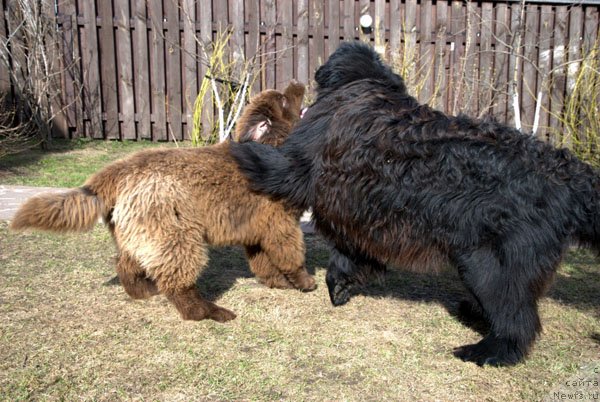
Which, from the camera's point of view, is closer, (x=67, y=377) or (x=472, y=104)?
(x=67, y=377)

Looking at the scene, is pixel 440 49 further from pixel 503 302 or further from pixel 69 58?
pixel 503 302

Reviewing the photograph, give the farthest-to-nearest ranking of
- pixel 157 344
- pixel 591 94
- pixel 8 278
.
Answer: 1. pixel 591 94
2. pixel 8 278
3. pixel 157 344

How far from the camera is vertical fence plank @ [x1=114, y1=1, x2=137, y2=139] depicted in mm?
8914

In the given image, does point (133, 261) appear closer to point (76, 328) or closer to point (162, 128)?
point (76, 328)

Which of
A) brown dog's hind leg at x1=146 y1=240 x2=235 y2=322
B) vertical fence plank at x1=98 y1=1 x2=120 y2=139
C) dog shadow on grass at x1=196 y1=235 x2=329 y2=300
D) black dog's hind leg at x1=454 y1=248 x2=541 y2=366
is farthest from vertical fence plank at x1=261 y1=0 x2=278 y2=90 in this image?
black dog's hind leg at x1=454 y1=248 x2=541 y2=366

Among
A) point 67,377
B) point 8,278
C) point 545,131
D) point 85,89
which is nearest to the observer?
point 67,377

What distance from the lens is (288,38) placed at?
9250mm

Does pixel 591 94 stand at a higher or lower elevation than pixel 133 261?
higher

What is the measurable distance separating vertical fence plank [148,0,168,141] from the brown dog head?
521cm

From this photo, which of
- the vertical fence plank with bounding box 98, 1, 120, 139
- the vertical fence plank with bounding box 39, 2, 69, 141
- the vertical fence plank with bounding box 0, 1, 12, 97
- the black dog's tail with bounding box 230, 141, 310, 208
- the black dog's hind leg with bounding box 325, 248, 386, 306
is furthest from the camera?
the vertical fence plank with bounding box 98, 1, 120, 139

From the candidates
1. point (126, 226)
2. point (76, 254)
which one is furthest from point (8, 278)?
point (126, 226)

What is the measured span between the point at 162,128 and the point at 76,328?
632 centimetres

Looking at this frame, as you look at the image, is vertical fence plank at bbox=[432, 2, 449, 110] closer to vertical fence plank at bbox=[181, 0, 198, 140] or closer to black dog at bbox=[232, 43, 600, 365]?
vertical fence plank at bbox=[181, 0, 198, 140]

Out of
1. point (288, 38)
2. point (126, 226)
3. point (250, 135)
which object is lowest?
point (126, 226)
